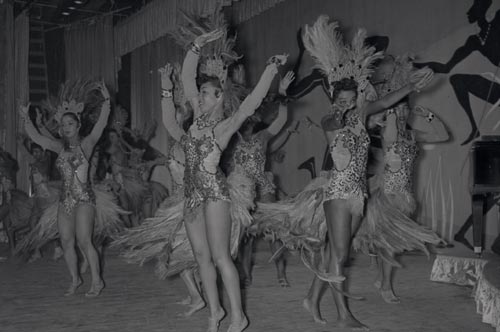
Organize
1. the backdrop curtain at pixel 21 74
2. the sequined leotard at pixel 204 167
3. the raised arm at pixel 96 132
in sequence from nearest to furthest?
the sequined leotard at pixel 204 167 < the raised arm at pixel 96 132 < the backdrop curtain at pixel 21 74

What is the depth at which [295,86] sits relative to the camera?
8.75 metres

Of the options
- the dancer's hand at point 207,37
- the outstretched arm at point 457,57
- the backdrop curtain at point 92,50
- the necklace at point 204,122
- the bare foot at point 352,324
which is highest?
the backdrop curtain at point 92,50

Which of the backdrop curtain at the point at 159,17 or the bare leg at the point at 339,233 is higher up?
the backdrop curtain at the point at 159,17

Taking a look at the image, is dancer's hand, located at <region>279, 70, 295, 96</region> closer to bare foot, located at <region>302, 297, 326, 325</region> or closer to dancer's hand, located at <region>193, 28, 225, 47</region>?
dancer's hand, located at <region>193, 28, 225, 47</region>

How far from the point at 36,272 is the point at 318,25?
3882 mm

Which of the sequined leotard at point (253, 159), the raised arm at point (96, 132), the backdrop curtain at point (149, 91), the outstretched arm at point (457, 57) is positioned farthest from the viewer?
the backdrop curtain at point (149, 91)

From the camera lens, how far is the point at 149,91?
36.8ft

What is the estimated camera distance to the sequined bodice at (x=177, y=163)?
4.76 m

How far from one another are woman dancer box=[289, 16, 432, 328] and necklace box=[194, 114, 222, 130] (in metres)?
0.68

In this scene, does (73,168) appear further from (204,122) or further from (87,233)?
(204,122)

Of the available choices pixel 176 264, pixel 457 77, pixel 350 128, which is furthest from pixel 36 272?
pixel 457 77

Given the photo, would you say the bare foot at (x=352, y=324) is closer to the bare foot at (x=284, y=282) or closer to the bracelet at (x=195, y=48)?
the bare foot at (x=284, y=282)

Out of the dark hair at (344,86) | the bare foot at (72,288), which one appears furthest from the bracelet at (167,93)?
the bare foot at (72,288)

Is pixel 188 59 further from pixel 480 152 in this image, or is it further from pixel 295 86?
pixel 295 86
